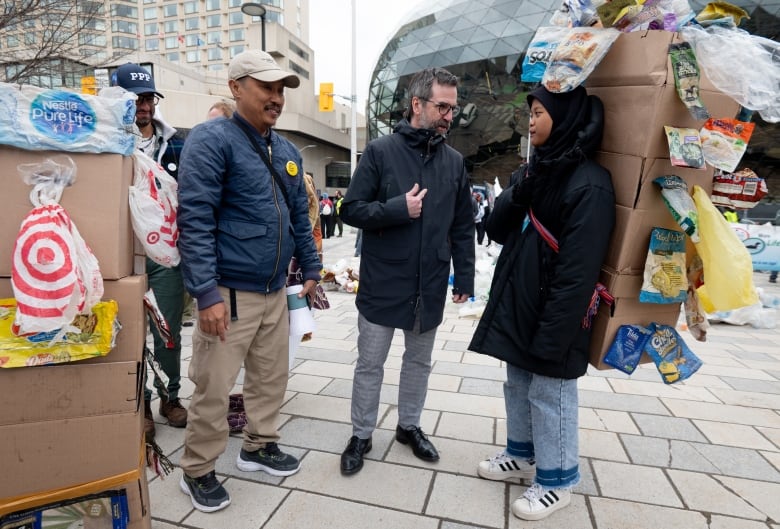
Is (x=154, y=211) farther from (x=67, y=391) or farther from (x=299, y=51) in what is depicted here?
(x=299, y=51)

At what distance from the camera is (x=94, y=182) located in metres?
1.56

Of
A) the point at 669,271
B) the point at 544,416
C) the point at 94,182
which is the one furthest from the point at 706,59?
the point at 94,182

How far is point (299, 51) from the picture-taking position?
171 ft

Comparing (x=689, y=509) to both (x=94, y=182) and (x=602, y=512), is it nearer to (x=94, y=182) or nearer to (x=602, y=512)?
(x=602, y=512)

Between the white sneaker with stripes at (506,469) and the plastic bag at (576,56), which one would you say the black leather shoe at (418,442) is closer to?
the white sneaker with stripes at (506,469)

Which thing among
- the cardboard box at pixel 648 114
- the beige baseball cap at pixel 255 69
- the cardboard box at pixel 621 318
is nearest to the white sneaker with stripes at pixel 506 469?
the cardboard box at pixel 621 318

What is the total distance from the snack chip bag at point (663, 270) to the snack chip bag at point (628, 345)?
0.60 feet

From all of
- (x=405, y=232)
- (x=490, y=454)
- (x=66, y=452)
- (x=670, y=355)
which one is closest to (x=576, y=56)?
(x=405, y=232)

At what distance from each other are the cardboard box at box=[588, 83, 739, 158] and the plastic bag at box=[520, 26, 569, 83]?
30cm

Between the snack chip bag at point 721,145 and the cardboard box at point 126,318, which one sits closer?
the cardboard box at point 126,318

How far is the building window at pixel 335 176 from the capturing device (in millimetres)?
56781

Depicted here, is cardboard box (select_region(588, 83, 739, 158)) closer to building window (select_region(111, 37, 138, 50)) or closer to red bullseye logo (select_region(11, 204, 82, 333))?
red bullseye logo (select_region(11, 204, 82, 333))

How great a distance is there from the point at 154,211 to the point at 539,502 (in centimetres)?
218

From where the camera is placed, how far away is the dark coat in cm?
254
